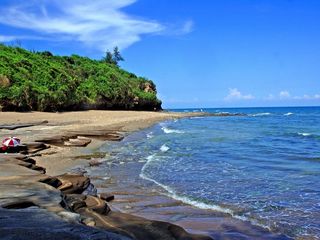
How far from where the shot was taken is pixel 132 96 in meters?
62.8

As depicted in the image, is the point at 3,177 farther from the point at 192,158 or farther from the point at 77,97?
the point at 77,97

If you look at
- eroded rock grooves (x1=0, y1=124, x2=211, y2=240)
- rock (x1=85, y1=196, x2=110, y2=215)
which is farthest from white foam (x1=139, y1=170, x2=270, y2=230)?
rock (x1=85, y1=196, x2=110, y2=215)

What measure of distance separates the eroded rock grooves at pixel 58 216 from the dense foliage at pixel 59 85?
2819cm

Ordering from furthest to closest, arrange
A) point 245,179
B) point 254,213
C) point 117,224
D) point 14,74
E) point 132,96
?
point 132,96, point 14,74, point 245,179, point 254,213, point 117,224

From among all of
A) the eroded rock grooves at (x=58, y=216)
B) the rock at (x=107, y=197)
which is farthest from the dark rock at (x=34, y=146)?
the rock at (x=107, y=197)

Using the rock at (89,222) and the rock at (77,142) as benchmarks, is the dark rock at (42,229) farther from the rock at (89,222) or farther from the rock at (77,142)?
the rock at (77,142)

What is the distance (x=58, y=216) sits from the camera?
4.85 metres

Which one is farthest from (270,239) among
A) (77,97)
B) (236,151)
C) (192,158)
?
(77,97)

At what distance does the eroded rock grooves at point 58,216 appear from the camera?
412 centimetres

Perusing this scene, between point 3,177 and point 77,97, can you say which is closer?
point 3,177

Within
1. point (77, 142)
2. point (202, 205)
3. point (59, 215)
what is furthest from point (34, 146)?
point (59, 215)

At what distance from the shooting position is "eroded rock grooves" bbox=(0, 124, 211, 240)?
412 cm

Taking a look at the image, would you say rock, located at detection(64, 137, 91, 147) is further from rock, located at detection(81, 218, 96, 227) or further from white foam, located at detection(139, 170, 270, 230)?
rock, located at detection(81, 218, 96, 227)

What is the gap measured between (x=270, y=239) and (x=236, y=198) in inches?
113
